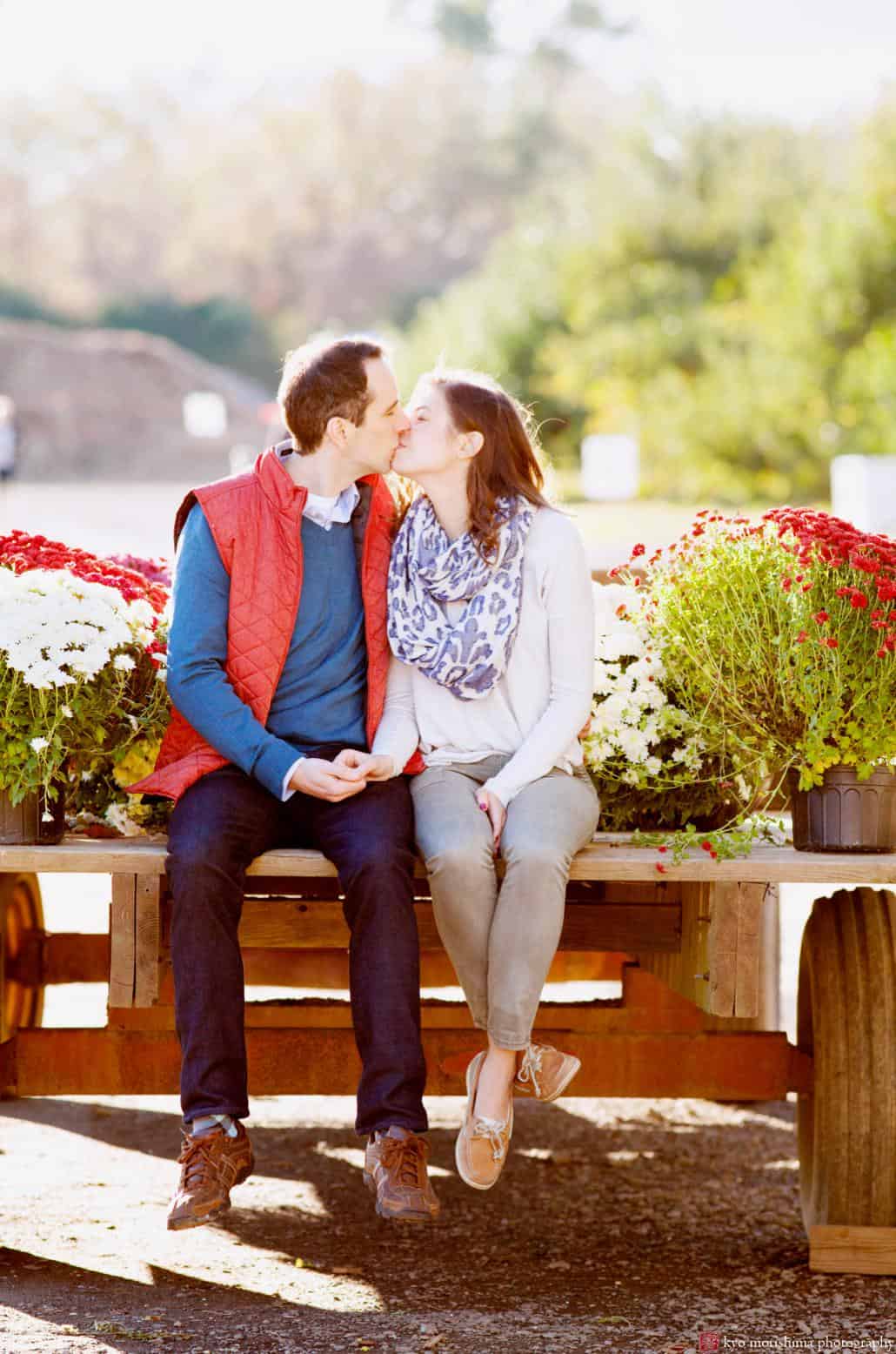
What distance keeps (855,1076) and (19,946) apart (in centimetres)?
212

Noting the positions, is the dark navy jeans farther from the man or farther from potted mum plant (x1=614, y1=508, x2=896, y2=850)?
potted mum plant (x1=614, y1=508, x2=896, y2=850)

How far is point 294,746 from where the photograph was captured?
3.70 metres

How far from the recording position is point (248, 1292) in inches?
144

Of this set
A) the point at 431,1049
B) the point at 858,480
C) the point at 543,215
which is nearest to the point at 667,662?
the point at 431,1049

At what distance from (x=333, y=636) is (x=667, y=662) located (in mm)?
661

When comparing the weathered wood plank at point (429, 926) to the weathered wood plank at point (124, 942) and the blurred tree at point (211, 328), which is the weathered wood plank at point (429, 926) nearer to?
the weathered wood plank at point (124, 942)

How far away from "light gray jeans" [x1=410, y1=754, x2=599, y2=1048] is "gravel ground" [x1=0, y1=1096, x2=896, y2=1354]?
58cm

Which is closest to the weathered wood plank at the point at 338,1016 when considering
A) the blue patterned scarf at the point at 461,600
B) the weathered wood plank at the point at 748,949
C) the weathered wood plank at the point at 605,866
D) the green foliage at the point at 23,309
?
the weathered wood plank at the point at 748,949

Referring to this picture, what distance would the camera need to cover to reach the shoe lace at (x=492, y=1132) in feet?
11.0

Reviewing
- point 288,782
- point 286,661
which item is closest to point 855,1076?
point 288,782

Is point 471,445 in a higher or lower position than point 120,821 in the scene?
higher

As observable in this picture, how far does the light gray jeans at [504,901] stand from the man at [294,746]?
0.08 metres

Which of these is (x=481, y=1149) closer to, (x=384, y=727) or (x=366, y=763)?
(x=366, y=763)

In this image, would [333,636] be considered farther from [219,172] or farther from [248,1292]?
[219,172]
